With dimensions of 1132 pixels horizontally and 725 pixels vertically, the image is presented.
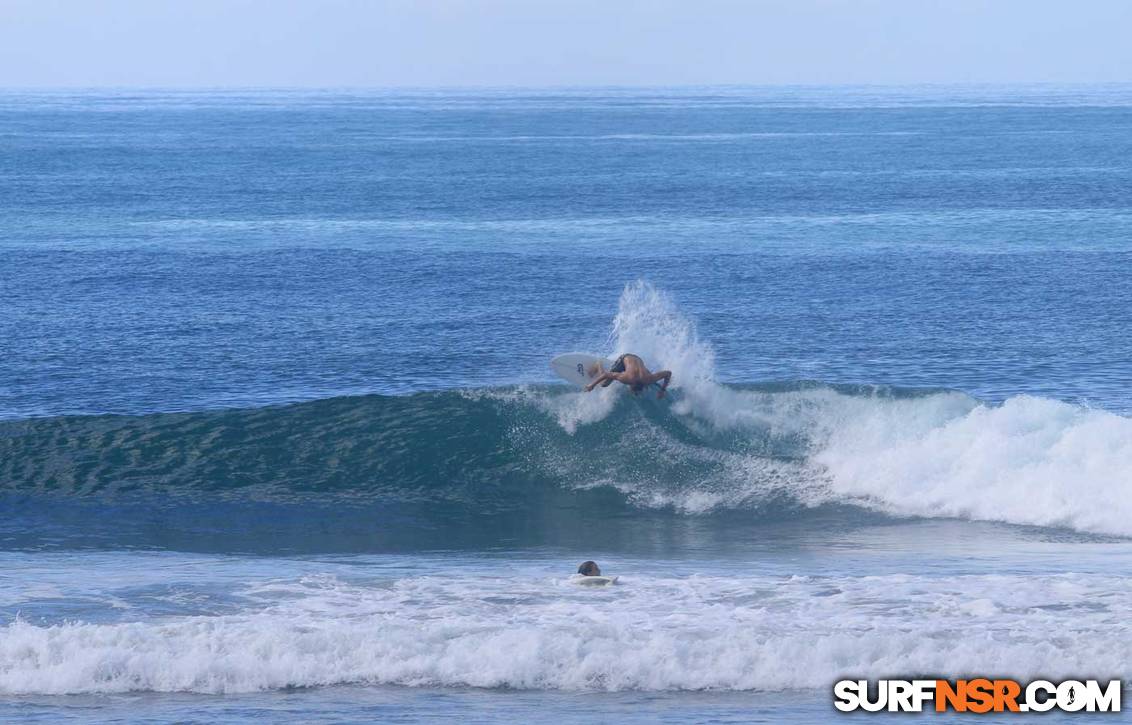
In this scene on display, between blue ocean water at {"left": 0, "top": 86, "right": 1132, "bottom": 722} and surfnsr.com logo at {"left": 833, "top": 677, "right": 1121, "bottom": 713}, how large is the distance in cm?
35

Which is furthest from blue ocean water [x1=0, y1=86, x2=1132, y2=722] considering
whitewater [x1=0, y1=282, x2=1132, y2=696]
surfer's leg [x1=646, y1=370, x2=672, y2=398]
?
surfer's leg [x1=646, y1=370, x2=672, y2=398]

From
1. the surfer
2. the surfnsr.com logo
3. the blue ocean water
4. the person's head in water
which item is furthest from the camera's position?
the surfer

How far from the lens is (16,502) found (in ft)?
92.6

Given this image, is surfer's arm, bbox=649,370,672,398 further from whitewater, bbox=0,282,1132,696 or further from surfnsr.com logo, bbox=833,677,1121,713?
surfnsr.com logo, bbox=833,677,1121,713

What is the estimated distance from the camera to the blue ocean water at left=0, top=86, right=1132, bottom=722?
1853 centimetres

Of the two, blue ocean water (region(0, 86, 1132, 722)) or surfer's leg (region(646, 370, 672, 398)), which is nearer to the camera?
blue ocean water (region(0, 86, 1132, 722))

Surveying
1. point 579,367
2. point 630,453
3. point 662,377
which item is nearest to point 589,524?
point 630,453

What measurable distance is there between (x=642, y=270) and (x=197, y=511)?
31.9 metres

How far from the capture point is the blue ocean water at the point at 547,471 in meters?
18.5

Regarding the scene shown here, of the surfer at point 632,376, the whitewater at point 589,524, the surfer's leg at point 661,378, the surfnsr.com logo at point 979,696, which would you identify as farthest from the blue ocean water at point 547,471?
the surfer's leg at point 661,378

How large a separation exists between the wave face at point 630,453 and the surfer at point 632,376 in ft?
1.70

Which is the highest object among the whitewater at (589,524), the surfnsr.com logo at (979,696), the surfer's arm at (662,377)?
the surfer's arm at (662,377)

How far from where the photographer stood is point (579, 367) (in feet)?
107

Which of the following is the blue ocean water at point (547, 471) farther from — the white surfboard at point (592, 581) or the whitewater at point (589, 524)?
the white surfboard at point (592, 581)
